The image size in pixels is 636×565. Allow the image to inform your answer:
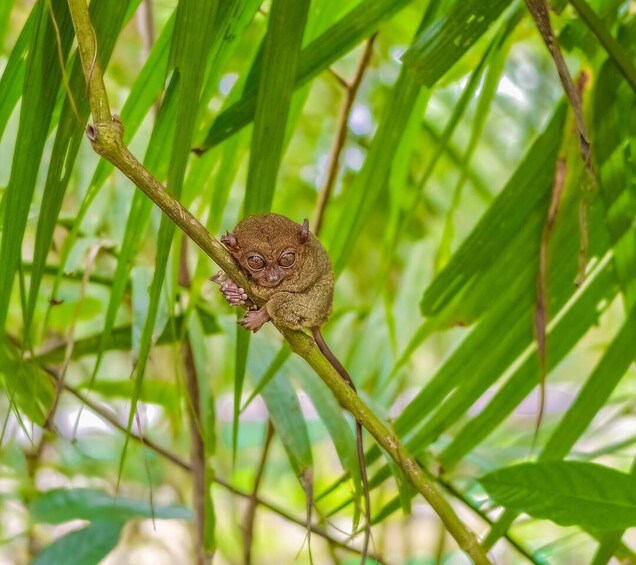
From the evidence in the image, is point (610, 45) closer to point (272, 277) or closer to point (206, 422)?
point (272, 277)

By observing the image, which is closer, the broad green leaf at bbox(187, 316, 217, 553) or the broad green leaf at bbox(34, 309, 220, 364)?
the broad green leaf at bbox(187, 316, 217, 553)

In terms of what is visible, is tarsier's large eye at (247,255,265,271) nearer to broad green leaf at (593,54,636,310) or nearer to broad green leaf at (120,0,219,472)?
broad green leaf at (120,0,219,472)

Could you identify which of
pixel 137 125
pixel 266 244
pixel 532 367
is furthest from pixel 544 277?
pixel 137 125

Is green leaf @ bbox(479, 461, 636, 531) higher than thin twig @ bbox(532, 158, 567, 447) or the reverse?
the reverse

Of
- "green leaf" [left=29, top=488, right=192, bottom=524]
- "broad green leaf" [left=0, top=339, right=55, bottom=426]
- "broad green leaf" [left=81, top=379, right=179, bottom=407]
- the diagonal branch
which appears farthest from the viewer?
"broad green leaf" [left=81, top=379, right=179, bottom=407]

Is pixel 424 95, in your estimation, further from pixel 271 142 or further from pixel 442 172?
pixel 442 172

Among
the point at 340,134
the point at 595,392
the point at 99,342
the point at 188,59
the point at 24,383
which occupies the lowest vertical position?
the point at 595,392

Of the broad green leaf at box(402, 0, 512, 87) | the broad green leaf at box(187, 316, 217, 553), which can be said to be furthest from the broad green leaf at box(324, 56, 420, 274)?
the broad green leaf at box(187, 316, 217, 553)
